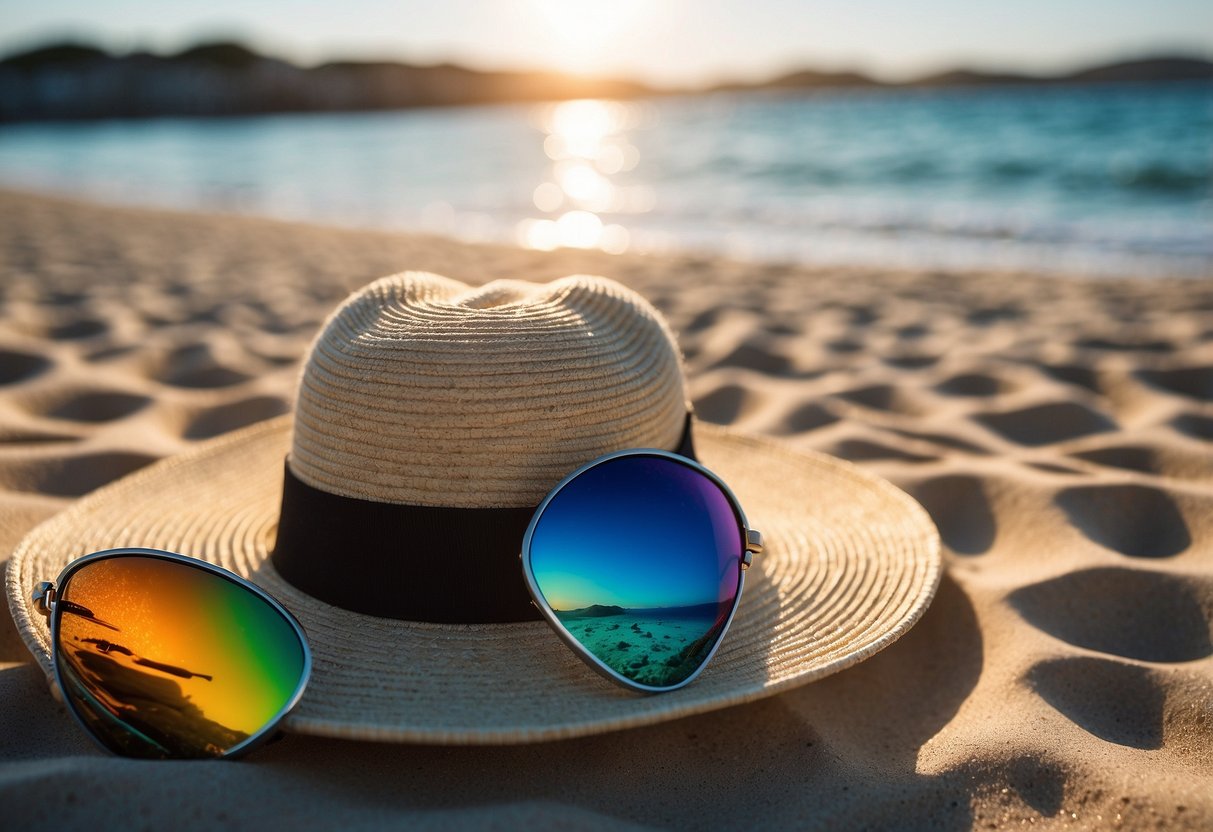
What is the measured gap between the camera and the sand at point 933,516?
116 cm

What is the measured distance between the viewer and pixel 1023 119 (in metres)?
21.9

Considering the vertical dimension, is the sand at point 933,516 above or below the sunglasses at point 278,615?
below

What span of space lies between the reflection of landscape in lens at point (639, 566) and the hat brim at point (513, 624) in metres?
0.06

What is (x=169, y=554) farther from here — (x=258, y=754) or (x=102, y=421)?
(x=102, y=421)

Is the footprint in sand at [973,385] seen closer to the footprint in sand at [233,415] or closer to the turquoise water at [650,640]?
the turquoise water at [650,640]

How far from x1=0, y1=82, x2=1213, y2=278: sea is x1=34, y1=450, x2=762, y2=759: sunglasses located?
16.6ft

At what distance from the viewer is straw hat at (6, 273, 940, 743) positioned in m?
1.18

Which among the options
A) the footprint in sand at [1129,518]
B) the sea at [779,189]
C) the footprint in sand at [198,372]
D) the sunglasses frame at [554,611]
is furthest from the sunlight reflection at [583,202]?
the sunglasses frame at [554,611]

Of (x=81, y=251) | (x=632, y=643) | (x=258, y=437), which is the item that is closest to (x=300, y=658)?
(x=632, y=643)

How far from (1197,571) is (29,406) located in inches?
116

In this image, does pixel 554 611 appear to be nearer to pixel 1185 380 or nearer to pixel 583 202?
pixel 1185 380

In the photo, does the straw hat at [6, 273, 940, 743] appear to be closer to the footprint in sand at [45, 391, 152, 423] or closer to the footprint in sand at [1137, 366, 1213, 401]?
the footprint in sand at [45, 391, 152, 423]

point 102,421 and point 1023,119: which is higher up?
point 1023,119

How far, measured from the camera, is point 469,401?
50.4 inches
